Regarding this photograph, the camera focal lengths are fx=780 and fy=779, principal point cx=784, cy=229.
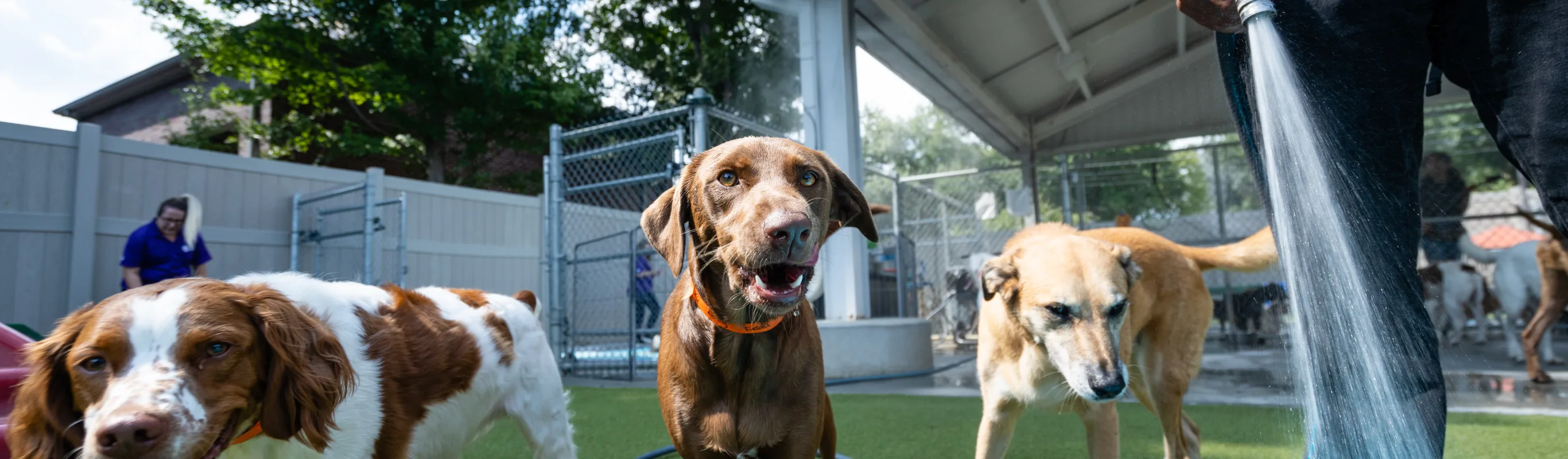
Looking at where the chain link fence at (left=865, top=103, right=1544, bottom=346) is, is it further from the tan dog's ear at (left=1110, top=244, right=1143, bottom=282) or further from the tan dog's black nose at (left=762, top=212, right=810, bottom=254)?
the tan dog's black nose at (left=762, top=212, right=810, bottom=254)

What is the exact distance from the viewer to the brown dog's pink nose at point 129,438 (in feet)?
4.64

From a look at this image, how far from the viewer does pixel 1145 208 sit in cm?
1128

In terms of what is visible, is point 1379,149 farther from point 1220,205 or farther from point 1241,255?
point 1220,205

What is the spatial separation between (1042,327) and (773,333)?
3.79 feet

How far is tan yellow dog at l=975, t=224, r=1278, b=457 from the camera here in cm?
270

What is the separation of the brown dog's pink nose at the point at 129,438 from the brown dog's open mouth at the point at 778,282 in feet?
Result: 3.86

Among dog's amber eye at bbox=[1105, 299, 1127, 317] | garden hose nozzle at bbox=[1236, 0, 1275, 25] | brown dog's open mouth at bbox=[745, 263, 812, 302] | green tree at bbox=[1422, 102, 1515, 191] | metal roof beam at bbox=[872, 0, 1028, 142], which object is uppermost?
metal roof beam at bbox=[872, 0, 1028, 142]

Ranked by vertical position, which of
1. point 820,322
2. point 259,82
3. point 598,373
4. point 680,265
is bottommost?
point 598,373

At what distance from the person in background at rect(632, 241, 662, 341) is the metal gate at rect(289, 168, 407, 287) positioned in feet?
8.76

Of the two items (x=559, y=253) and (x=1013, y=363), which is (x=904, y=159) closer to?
(x=559, y=253)

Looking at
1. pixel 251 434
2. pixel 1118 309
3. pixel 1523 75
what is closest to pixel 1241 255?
pixel 1118 309

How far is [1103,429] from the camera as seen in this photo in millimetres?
2756

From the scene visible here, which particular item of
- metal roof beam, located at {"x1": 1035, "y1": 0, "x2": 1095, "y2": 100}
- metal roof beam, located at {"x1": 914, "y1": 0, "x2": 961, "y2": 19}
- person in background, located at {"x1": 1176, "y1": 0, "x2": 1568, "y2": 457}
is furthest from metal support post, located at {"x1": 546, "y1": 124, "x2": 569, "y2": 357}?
person in background, located at {"x1": 1176, "y1": 0, "x2": 1568, "y2": 457}

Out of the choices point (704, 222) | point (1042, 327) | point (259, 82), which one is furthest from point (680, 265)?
point (259, 82)
